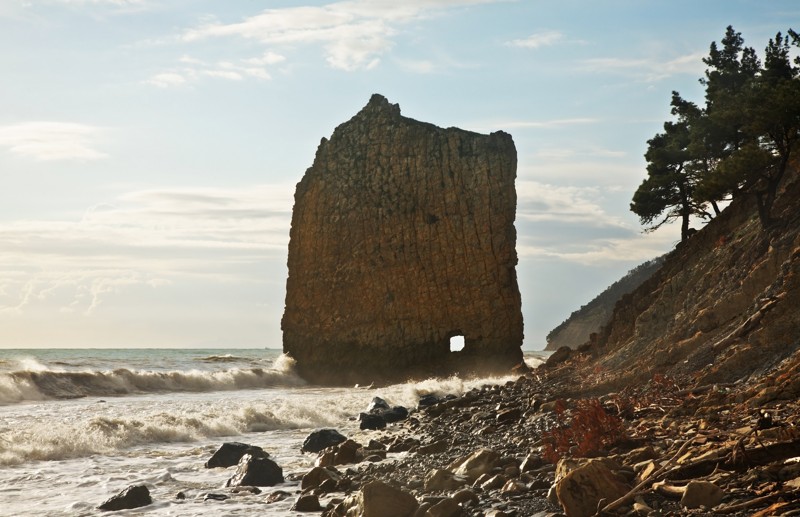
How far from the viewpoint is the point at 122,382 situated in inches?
1283

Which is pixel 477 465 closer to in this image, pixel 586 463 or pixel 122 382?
pixel 586 463

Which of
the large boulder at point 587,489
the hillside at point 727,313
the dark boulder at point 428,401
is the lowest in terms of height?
the dark boulder at point 428,401

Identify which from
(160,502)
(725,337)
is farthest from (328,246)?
(160,502)

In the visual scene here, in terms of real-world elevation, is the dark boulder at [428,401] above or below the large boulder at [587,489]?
below

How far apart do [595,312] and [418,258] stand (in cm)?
6826

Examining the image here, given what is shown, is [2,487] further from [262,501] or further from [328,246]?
[328,246]

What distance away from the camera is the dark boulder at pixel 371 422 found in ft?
62.2

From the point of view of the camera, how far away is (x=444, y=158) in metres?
39.7

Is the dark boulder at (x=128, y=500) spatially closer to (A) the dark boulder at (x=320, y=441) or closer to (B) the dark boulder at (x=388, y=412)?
(A) the dark boulder at (x=320, y=441)

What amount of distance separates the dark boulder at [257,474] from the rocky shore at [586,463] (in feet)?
0.05

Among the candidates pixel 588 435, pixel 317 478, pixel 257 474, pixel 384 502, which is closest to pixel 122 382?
pixel 257 474

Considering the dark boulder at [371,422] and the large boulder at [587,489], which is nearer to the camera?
the large boulder at [587,489]

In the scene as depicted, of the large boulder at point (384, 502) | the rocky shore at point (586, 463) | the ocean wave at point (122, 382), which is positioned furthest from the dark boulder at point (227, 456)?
the ocean wave at point (122, 382)

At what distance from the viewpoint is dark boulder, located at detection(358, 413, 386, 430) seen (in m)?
19.0
